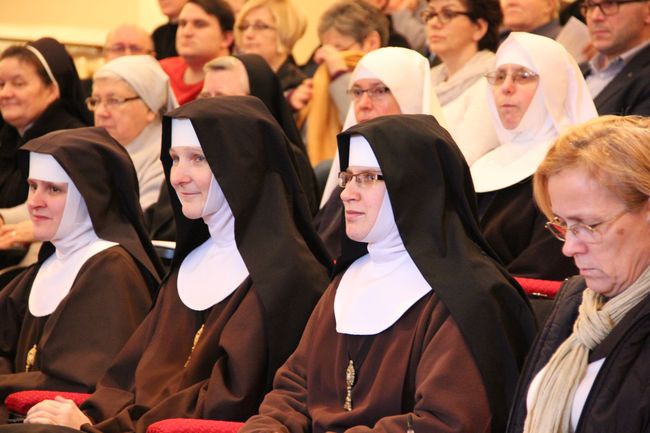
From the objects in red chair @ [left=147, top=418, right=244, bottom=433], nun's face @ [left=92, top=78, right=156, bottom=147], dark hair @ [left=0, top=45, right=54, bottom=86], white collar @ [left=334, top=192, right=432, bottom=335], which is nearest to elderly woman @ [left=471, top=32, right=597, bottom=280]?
white collar @ [left=334, top=192, right=432, bottom=335]

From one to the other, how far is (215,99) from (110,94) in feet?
7.84

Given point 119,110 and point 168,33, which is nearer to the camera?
point 119,110

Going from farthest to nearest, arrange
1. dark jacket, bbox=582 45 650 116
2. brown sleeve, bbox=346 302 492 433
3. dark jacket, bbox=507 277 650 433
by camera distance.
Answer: dark jacket, bbox=582 45 650 116 < brown sleeve, bbox=346 302 492 433 < dark jacket, bbox=507 277 650 433

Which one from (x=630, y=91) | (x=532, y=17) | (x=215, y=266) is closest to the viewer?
(x=215, y=266)

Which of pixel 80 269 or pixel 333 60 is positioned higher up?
pixel 333 60

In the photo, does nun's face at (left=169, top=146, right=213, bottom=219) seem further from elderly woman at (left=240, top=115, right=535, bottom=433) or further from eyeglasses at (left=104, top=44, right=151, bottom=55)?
eyeglasses at (left=104, top=44, right=151, bottom=55)

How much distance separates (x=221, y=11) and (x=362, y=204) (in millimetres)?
4077

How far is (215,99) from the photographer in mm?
4574

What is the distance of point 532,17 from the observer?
648cm

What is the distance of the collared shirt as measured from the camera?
573cm

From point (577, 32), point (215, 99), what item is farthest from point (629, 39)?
point (215, 99)

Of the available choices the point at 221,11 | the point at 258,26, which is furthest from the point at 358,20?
the point at 221,11

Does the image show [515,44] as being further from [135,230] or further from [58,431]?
[58,431]

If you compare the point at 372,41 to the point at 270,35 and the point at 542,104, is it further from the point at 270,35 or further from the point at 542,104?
the point at 542,104
